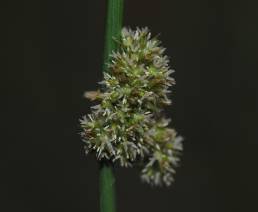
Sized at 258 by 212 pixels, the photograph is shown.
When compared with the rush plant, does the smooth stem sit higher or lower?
higher

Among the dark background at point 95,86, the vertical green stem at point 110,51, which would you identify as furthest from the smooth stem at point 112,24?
the dark background at point 95,86

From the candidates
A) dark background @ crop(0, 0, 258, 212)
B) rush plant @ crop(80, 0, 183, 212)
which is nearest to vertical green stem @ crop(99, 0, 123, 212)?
rush plant @ crop(80, 0, 183, 212)

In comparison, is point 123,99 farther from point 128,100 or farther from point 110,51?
point 110,51

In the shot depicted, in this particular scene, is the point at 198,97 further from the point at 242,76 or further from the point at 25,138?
the point at 25,138

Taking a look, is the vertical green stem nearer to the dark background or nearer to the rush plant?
the rush plant

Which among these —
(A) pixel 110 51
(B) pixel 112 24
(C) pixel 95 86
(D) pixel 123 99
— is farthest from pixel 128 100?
(C) pixel 95 86

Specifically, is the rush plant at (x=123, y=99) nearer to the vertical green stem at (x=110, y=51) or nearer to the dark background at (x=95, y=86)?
the vertical green stem at (x=110, y=51)
